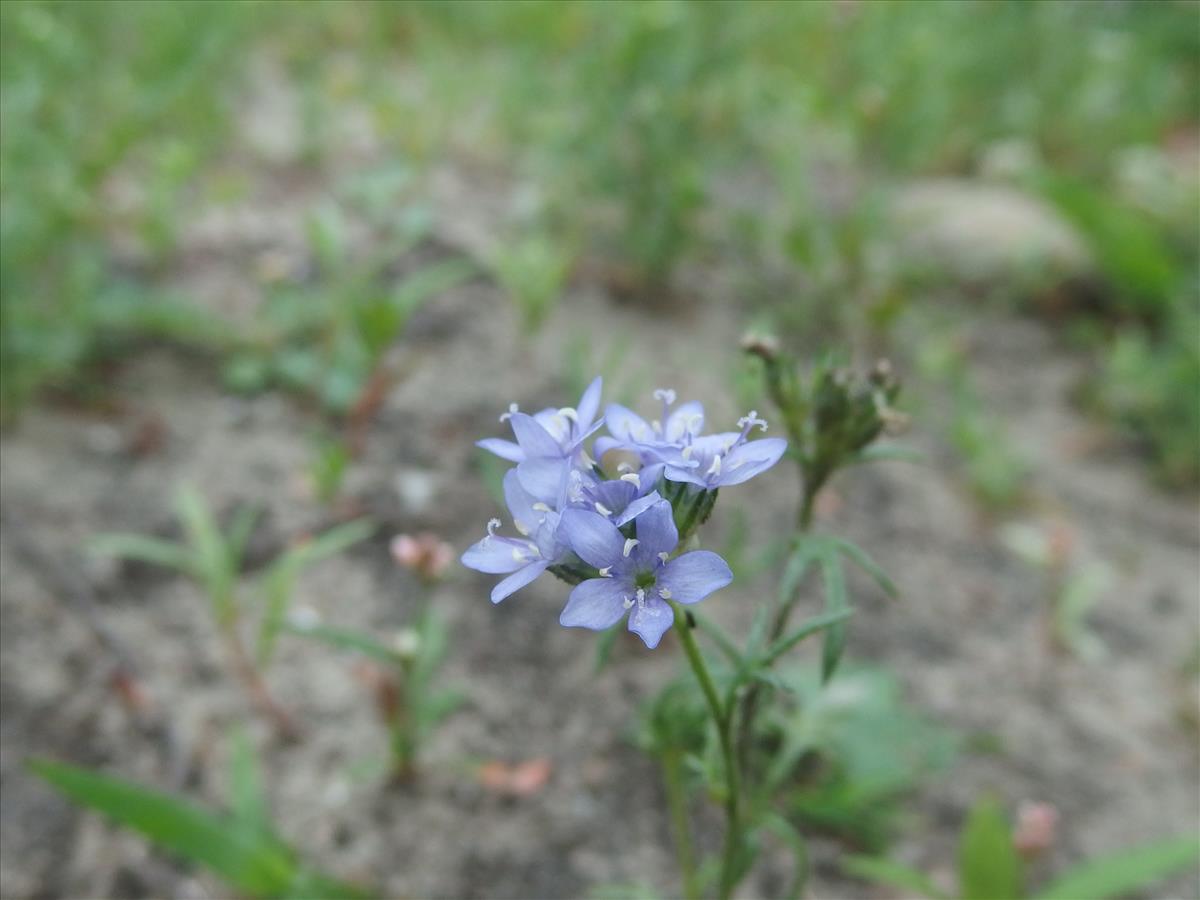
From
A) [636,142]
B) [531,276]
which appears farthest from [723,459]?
[636,142]

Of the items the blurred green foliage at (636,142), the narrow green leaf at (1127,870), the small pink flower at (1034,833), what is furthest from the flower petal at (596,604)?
the blurred green foliage at (636,142)

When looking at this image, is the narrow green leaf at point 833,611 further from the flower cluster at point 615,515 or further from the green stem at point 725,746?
the flower cluster at point 615,515

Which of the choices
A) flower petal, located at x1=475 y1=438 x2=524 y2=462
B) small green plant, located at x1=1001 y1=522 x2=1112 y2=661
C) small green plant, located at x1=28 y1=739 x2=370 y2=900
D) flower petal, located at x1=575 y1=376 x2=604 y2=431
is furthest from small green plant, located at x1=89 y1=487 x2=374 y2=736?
small green plant, located at x1=1001 y1=522 x2=1112 y2=661

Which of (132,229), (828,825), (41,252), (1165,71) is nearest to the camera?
(828,825)

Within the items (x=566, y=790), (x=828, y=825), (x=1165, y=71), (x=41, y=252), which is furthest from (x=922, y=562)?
(x=1165, y=71)

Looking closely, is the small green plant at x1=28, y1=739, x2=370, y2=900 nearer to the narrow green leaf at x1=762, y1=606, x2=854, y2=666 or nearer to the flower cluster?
the flower cluster

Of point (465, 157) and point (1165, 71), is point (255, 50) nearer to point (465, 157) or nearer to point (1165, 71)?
point (465, 157)

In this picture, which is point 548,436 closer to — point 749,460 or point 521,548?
point 521,548

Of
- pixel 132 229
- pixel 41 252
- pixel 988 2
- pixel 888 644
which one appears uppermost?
A: pixel 988 2
